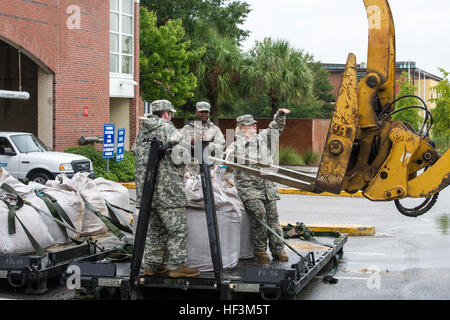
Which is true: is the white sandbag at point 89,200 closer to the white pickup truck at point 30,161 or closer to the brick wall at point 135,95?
the white pickup truck at point 30,161

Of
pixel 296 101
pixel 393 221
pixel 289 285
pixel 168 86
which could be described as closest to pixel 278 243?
pixel 289 285

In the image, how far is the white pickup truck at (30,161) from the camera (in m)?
18.6

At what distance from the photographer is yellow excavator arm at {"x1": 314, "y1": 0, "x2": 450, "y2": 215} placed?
20.6 feet

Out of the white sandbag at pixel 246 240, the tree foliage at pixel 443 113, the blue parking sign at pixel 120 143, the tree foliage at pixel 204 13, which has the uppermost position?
the tree foliage at pixel 204 13

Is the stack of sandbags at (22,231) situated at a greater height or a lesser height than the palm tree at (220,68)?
lesser

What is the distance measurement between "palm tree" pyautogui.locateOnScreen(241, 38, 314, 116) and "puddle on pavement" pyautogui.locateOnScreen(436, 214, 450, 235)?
18.1 metres

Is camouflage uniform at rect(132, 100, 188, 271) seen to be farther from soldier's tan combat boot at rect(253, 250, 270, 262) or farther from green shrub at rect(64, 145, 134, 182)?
green shrub at rect(64, 145, 134, 182)

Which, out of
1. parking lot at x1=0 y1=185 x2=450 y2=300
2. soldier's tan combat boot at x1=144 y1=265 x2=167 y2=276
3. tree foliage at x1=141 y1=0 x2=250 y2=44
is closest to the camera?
soldier's tan combat boot at x1=144 y1=265 x2=167 y2=276

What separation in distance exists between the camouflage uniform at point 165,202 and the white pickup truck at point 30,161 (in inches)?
473

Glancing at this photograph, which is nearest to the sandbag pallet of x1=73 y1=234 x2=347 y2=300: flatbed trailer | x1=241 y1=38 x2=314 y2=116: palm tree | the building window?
x1=73 y1=234 x2=347 y2=300: flatbed trailer

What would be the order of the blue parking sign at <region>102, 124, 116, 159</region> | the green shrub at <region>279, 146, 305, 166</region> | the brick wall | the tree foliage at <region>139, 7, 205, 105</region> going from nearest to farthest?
the blue parking sign at <region>102, 124, 116, 159</region>
the brick wall
the tree foliage at <region>139, 7, 205, 105</region>
the green shrub at <region>279, 146, 305, 166</region>

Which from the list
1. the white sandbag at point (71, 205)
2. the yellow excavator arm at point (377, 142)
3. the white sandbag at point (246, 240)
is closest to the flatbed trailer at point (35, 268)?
the white sandbag at point (71, 205)

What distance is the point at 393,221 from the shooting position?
14.1m

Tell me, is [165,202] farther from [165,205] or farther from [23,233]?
[23,233]
